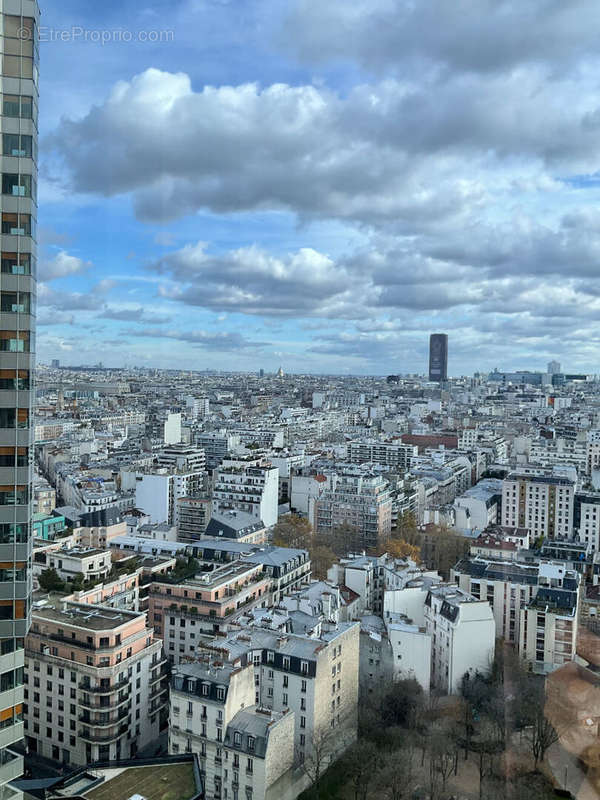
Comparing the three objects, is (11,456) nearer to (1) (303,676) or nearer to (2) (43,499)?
(1) (303,676)

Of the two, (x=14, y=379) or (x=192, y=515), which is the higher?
(x=14, y=379)

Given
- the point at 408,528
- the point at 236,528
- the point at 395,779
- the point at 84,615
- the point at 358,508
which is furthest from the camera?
the point at 358,508

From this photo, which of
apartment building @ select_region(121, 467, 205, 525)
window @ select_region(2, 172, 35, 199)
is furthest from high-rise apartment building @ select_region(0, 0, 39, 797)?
apartment building @ select_region(121, 467, 205, 525)

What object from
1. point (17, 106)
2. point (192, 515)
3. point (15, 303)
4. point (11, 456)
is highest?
point (17, 106)

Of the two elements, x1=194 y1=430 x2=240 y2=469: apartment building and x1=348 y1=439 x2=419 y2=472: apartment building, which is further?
x1=194 y1=430 x2=240 y2=469: apartment building

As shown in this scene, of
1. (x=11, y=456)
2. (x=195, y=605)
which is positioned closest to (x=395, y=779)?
(x=195, y=605)

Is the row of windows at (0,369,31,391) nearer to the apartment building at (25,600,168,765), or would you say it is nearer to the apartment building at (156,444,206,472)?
the apartment building at (25,600,168,765)
